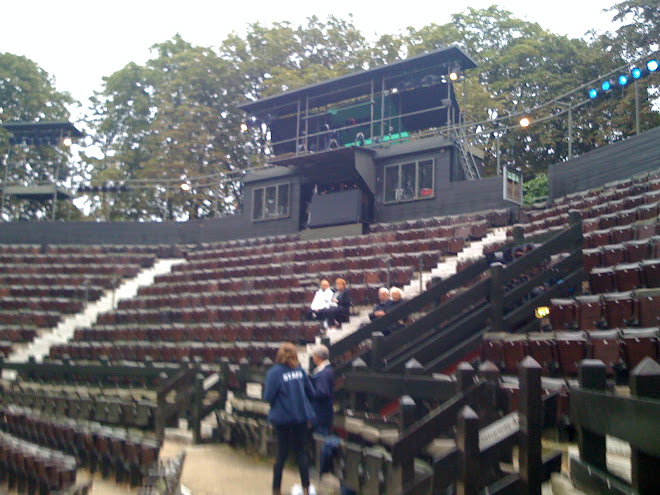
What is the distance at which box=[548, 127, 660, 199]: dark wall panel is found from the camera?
1404 cm

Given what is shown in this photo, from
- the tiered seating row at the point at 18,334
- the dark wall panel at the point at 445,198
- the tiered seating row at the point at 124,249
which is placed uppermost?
the dark wall panel at the point at 445,198

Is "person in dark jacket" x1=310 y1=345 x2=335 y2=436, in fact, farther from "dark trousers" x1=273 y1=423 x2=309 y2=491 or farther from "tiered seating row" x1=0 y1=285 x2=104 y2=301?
"tiered seating row" x1=0 y1=285 x2=104 y2=301

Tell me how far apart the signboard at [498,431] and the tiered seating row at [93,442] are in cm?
360

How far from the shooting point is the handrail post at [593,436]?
3.41m

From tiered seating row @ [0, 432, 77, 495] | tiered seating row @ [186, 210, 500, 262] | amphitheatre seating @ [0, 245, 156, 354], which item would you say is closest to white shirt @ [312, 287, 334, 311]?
tiered seating row @ [186, 210, 500, 262]

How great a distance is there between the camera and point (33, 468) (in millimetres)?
6367

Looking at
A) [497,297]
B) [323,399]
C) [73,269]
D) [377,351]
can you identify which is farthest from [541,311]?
[73,269]

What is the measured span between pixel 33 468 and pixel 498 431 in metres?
4.57

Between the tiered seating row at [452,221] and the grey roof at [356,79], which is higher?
the grey roof at [356,79]

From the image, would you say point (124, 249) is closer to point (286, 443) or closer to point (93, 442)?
point (93, 442)

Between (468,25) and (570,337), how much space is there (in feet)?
105

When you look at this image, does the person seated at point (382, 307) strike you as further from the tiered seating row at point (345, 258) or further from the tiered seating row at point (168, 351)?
the tiered seating row at point (345, 258)

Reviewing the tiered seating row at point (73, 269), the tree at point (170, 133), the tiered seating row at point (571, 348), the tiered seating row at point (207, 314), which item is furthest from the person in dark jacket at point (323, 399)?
the tree at point (170, 133)

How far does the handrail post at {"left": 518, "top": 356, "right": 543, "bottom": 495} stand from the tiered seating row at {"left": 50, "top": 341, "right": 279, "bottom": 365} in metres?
7.47
